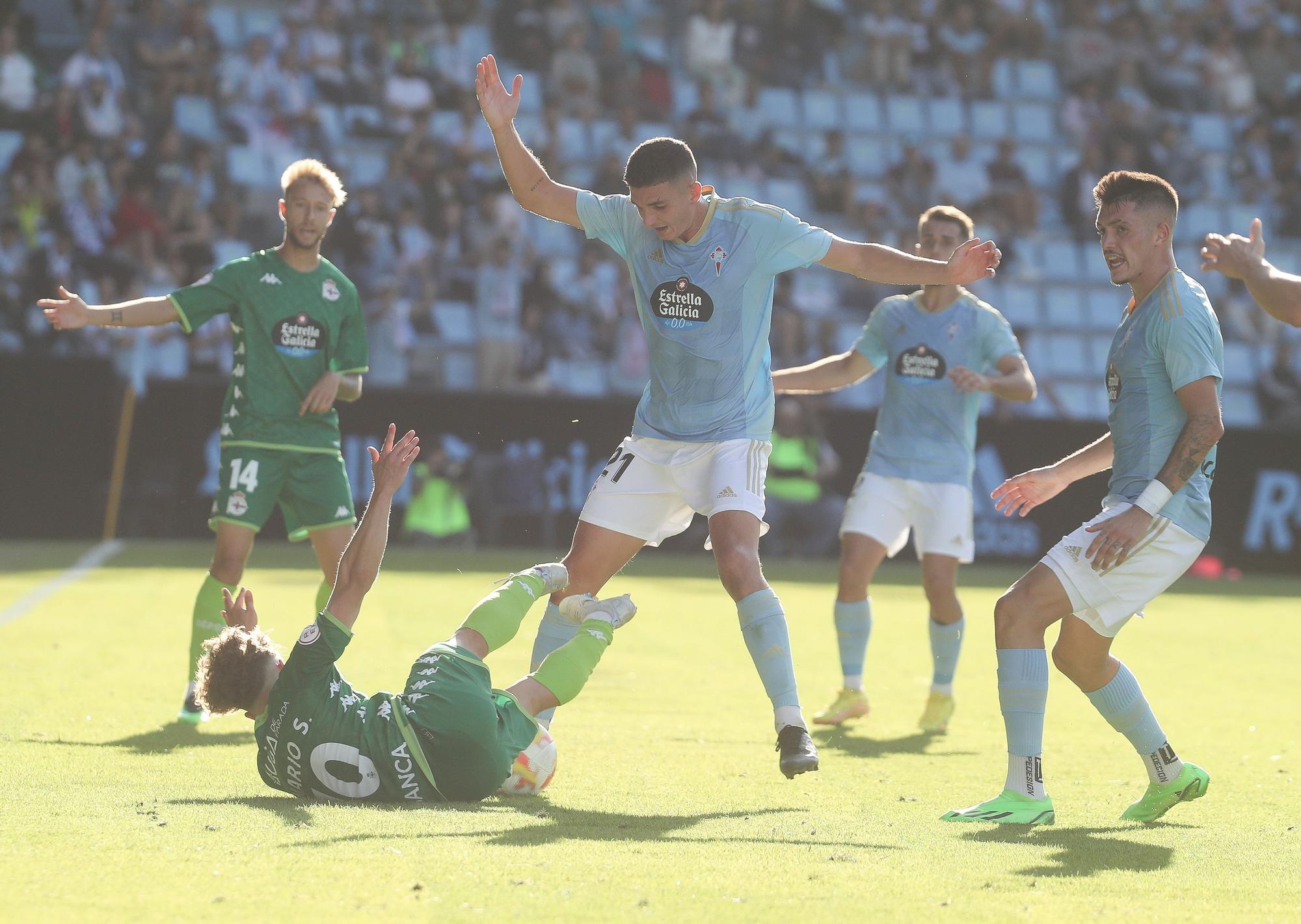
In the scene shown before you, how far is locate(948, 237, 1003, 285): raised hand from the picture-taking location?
585 cm

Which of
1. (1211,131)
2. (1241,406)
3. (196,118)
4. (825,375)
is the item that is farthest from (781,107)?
(825,375)

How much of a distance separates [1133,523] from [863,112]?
62.6 ft

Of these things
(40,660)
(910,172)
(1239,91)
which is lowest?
(40,660)

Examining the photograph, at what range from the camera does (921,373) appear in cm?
830

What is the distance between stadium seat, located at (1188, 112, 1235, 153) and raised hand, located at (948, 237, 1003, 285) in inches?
789

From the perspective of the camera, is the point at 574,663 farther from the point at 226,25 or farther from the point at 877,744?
the point at 226,25

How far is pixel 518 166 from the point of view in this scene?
6.19 metres

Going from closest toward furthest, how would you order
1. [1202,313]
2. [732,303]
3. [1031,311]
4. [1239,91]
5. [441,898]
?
[441,898] < [1202,313] < [732,303] < [1031,311] < [1239,91]

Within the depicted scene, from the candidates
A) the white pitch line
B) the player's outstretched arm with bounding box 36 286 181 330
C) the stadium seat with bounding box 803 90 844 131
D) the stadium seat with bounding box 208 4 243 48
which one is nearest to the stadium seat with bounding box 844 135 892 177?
the stadium seat with bounding box 803 90 844 131

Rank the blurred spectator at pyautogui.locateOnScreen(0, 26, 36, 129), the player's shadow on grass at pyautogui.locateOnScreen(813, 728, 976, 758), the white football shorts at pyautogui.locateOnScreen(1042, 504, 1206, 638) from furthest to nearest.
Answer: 1. the blurred spectator at pyautogui.locateOnScreen(0, 26, 36, 129)
2. the player's shadow on grass at pyautogui.locateOnScreen(813, 728, 976, 758)
3. the white football shorts at pyautogui.locateOnScreen(1042, 504, 1206, 638)

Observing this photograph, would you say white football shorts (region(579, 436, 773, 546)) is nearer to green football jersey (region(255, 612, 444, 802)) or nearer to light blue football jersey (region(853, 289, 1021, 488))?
green football jersey (region(255, 612, 444, 802))

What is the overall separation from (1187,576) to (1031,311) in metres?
5.00

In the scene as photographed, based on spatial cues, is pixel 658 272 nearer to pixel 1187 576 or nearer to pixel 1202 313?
pixel 1202 313

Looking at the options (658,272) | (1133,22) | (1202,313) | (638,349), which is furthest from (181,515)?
(1133,22)
